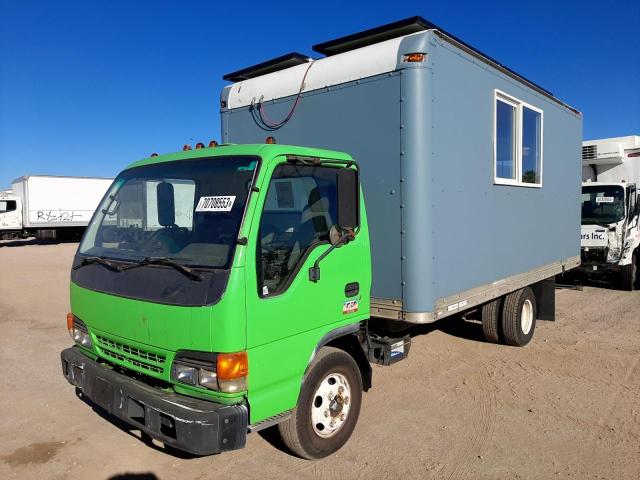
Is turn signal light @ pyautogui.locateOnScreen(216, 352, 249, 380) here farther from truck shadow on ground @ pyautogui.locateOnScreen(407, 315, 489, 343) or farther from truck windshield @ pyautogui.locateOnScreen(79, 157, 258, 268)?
truck shadow on ground @ pyautogui.locateOnScreen(407, 315, 489, 343)

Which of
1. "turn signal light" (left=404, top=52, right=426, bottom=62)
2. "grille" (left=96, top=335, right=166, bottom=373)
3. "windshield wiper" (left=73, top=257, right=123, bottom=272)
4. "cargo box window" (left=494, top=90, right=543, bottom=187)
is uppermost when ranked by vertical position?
"turn signal light" (left=404, top=52, right=426, bottom=62)

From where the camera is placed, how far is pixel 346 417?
151 inches

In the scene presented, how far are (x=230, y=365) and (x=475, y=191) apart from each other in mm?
3101

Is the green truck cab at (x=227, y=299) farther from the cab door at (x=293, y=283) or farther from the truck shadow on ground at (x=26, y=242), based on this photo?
the truck shadow on ground at (x=26, y=242)

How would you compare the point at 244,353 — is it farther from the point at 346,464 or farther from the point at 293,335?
the point at 346,464

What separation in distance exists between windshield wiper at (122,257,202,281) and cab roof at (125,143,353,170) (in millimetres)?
835

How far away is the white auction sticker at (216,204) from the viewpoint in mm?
3231

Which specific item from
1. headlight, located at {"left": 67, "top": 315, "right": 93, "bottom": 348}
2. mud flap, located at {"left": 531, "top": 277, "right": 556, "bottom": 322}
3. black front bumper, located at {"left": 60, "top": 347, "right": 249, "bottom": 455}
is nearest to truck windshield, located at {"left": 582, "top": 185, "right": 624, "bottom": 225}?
mud flap, located at {"left": 531, "top": 277, "right": 556, "bottom": 322}

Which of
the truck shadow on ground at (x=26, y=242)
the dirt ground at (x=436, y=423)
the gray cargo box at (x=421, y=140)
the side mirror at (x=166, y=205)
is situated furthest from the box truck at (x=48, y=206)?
the side mirror at (x=166, y=205)

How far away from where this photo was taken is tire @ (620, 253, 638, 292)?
11125 mm

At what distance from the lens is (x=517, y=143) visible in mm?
5719

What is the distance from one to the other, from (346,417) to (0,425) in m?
3.01

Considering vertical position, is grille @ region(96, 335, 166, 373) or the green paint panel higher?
the green paint panel

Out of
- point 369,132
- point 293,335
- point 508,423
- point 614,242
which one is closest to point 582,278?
point 614,242
